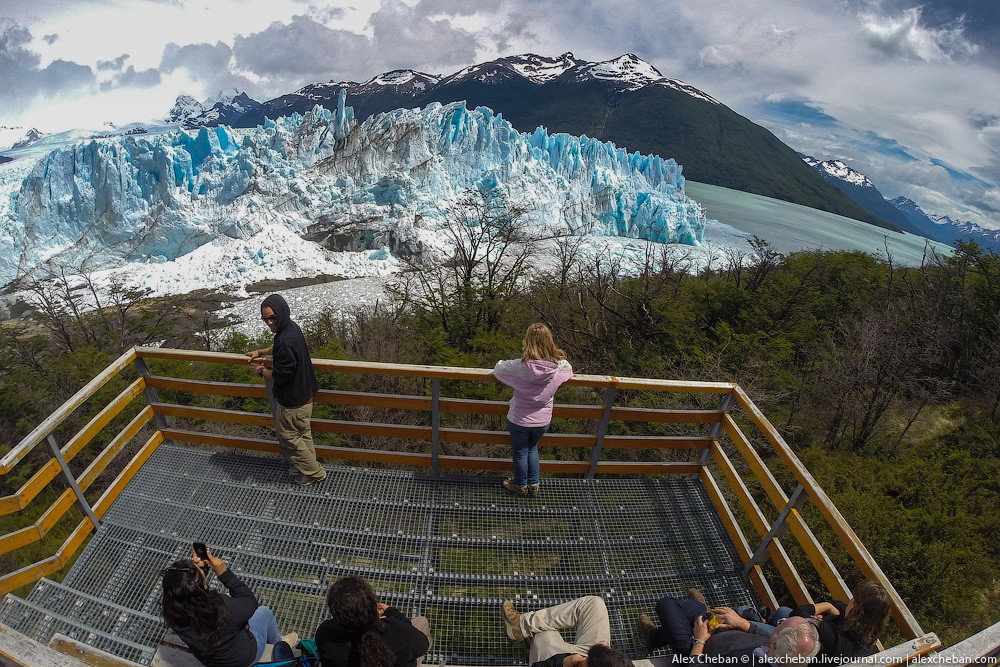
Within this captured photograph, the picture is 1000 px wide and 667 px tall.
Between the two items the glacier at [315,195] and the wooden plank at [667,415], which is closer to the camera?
the wooden plank at [667,415]

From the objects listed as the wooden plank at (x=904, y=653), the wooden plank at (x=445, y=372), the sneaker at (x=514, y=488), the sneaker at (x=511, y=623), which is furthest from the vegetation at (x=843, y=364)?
the sneaker at (x=511, y=623)

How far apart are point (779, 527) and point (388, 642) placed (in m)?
2.28

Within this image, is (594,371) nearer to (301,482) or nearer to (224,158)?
(301,482)

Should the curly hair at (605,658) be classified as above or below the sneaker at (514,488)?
above

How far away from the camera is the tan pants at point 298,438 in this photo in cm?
318


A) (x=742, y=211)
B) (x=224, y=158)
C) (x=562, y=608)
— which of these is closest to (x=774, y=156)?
(x=742, y=211)

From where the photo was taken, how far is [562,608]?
250cm

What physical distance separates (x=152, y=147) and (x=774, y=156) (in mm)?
114929

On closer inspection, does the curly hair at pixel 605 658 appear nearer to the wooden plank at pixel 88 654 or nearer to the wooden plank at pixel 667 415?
the wooden plank at pixel 88 654

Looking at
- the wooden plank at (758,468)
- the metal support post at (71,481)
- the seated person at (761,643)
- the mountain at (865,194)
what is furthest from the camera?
the mountain at (865,194)

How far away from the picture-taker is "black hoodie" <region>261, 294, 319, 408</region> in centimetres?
294

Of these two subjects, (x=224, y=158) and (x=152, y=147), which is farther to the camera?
(x=224, y=158)

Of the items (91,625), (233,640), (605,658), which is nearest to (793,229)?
(605,658)

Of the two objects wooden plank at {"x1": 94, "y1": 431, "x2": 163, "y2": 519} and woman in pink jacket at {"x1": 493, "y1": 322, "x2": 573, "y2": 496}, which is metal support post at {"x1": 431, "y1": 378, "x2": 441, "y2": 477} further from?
wooden plank at {"x1": 94, "y1": 431, "x2": 163, "y2": 519}
